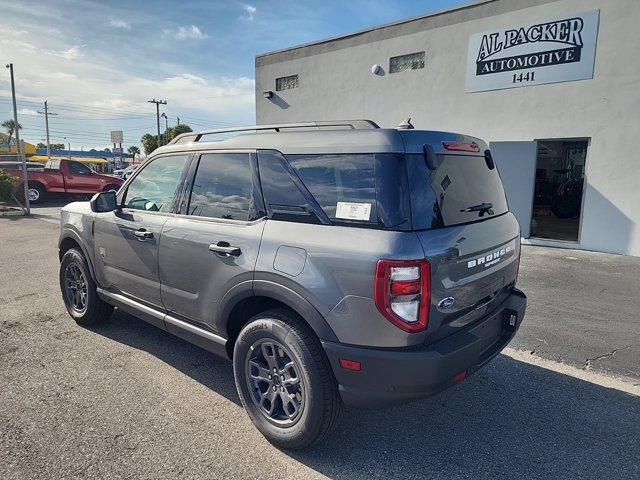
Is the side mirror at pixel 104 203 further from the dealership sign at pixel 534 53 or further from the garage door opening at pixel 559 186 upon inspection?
the garage door opening at pixel 559 186

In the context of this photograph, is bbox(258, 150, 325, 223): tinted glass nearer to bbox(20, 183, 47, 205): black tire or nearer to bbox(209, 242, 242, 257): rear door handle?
bbox(209, 242, 242, 257): rear door handle

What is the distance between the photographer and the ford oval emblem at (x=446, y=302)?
7.46ft

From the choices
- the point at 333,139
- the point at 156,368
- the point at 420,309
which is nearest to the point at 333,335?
the point at 420,309

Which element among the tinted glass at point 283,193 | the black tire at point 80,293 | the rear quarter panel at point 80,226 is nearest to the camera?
the tinted glass at point 283,193

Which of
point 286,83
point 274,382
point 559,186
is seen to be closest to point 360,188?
point 274,382

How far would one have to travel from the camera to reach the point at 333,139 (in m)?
2.54

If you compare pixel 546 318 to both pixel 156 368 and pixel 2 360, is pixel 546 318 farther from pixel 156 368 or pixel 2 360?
pixel 2 360

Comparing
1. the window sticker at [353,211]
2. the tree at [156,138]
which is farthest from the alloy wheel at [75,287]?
the tree at [156,138]

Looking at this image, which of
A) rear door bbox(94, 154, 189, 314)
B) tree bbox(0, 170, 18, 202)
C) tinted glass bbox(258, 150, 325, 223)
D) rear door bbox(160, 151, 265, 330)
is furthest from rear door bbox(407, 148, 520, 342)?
tree bbox(0, 170, 18, 202)

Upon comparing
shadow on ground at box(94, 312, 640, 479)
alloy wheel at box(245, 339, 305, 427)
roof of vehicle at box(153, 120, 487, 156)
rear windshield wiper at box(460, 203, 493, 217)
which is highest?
roof of vehicle at box(153, 120, 487, 156)

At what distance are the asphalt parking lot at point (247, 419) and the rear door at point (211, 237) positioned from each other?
0.69 metres

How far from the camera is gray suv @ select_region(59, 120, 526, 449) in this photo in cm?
221

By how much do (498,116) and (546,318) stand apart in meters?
6.35

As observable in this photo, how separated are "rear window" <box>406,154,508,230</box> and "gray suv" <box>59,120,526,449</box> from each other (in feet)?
0.04
